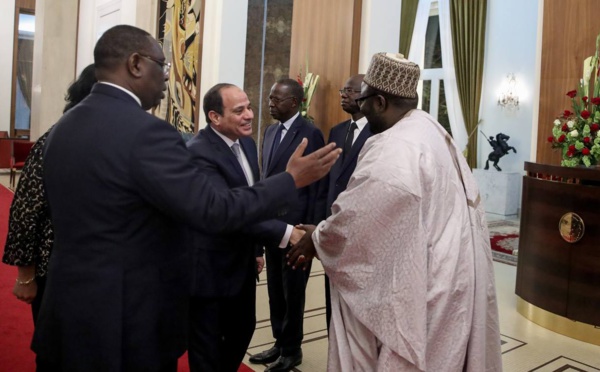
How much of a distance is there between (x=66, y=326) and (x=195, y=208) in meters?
0.53

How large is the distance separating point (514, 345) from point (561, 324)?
23.7 inches

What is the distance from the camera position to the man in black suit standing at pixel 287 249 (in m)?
3.40

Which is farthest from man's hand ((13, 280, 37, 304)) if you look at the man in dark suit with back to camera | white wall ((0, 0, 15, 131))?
white wall ((0, 0, 15, 131))

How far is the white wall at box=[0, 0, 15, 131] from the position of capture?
55.4ft

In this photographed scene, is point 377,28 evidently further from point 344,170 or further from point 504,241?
point 504,241

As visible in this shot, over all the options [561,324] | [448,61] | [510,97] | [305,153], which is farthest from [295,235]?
[448,61]

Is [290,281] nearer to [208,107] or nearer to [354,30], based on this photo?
[208,107]

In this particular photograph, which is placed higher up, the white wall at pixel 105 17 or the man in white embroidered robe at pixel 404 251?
the white wall at pixel 105 17

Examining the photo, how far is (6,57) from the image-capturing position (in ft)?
55.9

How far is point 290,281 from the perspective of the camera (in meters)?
3.44

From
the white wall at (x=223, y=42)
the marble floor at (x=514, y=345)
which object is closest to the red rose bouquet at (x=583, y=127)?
the marble floor at (x=514, y=345)

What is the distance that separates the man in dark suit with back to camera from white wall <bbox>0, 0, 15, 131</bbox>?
17724 millimetres

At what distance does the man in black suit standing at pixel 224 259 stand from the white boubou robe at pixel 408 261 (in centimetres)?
52

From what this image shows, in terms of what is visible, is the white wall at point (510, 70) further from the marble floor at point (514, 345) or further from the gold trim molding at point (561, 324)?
the marble floor at point (514, 345)
